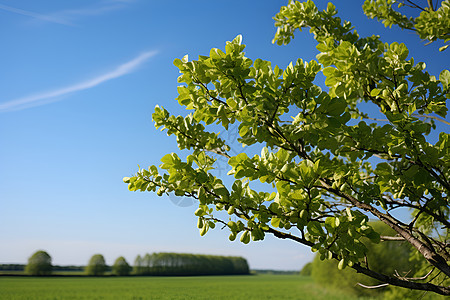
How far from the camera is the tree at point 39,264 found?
180 feet

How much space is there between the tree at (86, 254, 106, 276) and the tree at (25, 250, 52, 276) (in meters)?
6.52

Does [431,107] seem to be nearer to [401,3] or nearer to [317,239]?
[317,239]

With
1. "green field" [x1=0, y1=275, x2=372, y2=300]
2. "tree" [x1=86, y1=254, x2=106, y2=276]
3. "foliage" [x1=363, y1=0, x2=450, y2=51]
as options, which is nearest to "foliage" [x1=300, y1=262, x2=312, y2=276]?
"green field" [x1=0, y1=275, x2=372, y2=300]

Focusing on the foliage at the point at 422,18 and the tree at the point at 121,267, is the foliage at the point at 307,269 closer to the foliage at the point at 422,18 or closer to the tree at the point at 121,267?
the tree at the point at 121,267

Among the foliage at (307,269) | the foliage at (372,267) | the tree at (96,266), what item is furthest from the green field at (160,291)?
the foliage at (307,269)

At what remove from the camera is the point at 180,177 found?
213 cm

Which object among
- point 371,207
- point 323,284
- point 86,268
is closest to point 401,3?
point 371,207

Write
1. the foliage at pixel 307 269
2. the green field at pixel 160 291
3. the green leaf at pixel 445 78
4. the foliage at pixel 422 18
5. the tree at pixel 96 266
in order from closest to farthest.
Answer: the green leaf at pixel 445 78
the foliage at pixel 422 18
the green field at pixel 160 291
the tree at pixel 96 266
the foliage at pixel 307 269

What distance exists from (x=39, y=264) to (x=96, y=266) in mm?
9338

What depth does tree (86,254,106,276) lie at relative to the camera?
59062 millimetres

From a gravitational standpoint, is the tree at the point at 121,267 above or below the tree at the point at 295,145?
below

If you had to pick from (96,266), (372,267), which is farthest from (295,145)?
(96,266)

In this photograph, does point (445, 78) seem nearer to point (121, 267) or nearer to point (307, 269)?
point (121, 267)

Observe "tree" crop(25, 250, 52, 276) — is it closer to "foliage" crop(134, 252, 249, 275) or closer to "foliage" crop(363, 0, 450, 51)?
"foliage" crop(134, 252, 249, 275)
